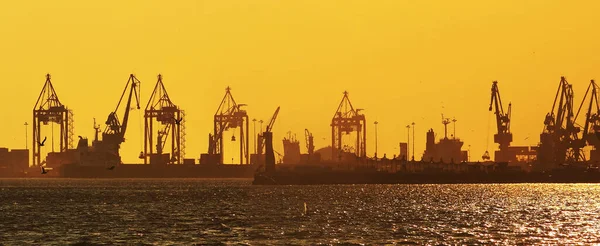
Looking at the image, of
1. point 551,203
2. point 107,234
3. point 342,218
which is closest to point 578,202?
point 551,203

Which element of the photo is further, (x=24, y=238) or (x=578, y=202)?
(x=578, y=202)

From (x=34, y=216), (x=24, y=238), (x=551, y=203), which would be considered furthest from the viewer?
(x=551, y=203)

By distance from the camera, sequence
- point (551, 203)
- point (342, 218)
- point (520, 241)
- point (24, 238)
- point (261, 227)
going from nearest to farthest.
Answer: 1. point (520, 241)
2. point (24, 238)
3. point (261, 227)
4. point (342, 218)
5. point (551, 203)

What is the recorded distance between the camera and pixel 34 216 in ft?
473

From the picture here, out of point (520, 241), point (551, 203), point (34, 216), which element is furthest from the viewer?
point (551, 203)

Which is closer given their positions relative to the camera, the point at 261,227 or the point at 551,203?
the point at 261,227

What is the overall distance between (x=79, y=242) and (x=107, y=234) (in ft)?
29.5

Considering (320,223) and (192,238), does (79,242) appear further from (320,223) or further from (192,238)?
(320,223)

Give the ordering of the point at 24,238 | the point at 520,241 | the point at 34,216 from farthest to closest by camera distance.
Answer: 1. the point at 34,216
2. the point at 24,238
3. the point at 520,241

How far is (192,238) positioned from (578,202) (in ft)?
295

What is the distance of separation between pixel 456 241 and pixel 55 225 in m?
42.4

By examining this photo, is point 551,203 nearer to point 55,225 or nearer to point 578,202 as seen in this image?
point 578,202

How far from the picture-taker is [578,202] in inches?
7185

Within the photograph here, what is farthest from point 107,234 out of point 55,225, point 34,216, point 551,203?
point 551,203
